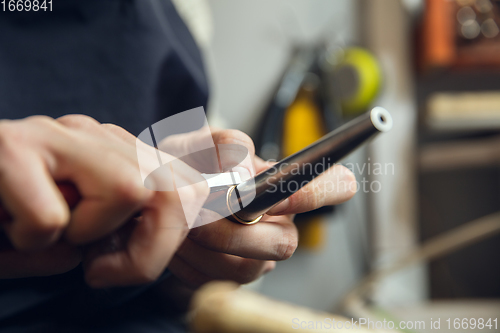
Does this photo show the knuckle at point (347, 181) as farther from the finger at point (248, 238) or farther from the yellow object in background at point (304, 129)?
the yellow object in background at point (304, 129)

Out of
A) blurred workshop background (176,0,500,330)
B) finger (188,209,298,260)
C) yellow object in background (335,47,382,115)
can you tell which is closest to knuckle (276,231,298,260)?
finger (188,209,298,260)

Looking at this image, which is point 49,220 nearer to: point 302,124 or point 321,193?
point 321,193

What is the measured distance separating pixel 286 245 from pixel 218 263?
0.11 ft

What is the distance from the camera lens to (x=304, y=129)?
1.95 feet

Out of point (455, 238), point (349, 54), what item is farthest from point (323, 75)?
point (455, 238)

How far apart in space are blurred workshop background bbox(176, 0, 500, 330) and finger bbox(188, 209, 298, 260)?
16.4 inches

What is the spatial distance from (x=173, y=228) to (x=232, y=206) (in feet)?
Result: 0.09

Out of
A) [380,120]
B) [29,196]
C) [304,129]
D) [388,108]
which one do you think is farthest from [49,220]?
[388,108]

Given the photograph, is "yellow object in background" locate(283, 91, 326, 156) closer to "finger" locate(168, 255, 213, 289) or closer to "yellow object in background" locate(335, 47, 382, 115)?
"yellow object in background" locate(335, 47, 382, 115)

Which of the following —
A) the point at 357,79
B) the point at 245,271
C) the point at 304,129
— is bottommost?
the point at 245,271

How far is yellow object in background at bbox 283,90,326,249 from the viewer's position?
588 mm

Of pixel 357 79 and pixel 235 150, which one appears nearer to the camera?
pixel 235 150

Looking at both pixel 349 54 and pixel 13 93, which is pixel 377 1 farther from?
pixel 13 93

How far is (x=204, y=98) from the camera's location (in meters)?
0.31
